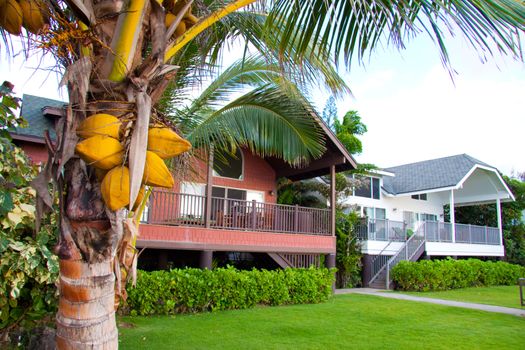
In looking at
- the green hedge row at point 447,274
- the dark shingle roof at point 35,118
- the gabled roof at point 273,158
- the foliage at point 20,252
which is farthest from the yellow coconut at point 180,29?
the green hedge row at point 447,274

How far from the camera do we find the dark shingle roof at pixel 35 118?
42.8 ft

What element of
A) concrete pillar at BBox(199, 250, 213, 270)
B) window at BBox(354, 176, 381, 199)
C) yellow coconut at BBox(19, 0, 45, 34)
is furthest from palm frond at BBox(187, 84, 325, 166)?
window at BBox(354, 176, 381, 199)

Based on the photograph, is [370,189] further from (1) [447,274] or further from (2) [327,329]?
(2) [327,329]

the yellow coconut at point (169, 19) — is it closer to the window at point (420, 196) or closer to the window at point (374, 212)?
the window at point (374, 212)

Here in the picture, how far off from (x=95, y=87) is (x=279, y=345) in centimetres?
705

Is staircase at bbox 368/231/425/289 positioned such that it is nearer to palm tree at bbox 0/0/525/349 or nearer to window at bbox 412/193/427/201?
window at bbox 412/193/427/201

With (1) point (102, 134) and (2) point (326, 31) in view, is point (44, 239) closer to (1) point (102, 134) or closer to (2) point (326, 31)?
(1) point (102, 134)

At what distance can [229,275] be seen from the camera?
1224 centimetres

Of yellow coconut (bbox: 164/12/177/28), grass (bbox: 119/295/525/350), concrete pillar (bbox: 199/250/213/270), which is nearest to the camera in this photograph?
yellow coconut (bbox: 164/12/177/28)

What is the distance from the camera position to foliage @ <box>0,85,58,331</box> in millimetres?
4512

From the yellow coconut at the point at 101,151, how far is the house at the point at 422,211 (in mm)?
20045

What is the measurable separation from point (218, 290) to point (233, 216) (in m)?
2.79

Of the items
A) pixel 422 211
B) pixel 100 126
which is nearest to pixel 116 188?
pixel 100 126

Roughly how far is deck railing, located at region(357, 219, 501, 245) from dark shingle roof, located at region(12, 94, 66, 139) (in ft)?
49.0
